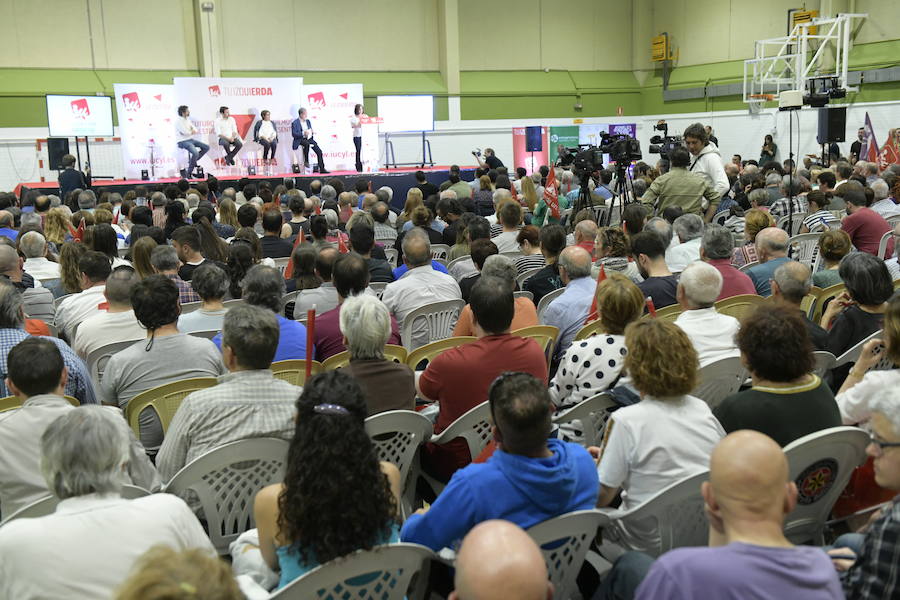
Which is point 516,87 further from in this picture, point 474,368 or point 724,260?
point 474,368

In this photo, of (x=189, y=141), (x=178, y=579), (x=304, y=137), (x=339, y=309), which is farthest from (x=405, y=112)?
(x=178, y=579)

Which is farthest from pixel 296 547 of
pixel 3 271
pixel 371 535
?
pixel 3 271

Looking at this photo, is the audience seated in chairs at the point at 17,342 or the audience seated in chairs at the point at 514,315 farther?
the audience seated in chairs at the point at 514,315

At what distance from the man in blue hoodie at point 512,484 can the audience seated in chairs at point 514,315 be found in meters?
1.76

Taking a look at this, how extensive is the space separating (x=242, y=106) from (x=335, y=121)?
6.81 feet

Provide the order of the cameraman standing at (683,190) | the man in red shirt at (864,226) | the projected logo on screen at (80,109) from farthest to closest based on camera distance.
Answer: the projected logo on screen at (80,109), the cameraman standing at (683,190), the man in red shirt at (864,226)

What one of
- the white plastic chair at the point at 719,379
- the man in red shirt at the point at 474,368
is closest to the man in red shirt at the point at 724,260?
the white plastic chair at the point at 719,379

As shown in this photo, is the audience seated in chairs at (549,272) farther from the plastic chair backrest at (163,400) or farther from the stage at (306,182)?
the stage at (306,182)

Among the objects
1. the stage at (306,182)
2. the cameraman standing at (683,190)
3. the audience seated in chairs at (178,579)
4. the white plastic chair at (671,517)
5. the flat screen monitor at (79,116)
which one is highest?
the flat screen monitor at (79,116)

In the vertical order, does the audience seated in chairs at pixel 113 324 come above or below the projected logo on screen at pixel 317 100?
below

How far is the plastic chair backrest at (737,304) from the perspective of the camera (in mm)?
4574

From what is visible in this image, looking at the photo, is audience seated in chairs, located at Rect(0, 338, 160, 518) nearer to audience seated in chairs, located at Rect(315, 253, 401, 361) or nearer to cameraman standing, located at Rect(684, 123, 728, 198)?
audience seated in chairs, located at Rect(315, 253, 401, 361)

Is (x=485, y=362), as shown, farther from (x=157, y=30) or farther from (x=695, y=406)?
(x=157, y=30)

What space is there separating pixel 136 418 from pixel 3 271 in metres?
2.69
